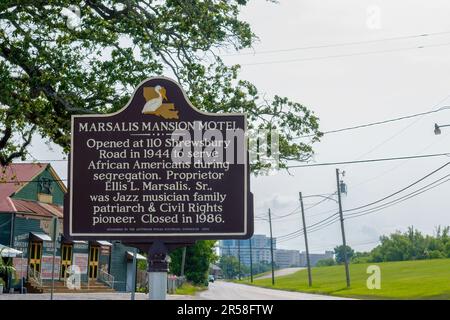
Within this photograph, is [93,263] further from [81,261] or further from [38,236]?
[38,236]

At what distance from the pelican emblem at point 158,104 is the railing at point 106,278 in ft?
164

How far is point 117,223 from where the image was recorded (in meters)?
10.5

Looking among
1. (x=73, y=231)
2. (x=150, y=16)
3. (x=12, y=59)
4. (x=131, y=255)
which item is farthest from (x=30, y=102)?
(x=131, y=255)

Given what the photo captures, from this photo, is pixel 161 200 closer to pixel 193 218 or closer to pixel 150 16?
pixel 193 218

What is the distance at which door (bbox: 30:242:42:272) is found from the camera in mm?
52000

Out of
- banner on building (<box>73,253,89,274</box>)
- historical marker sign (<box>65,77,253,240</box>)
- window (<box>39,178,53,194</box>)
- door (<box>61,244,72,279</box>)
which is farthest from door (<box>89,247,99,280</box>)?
historical marker sign (<box>65,77,253,240</box>)

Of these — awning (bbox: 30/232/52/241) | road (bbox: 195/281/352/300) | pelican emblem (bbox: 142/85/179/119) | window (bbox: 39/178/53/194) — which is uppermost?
window (bbox: 39/178/53/194)

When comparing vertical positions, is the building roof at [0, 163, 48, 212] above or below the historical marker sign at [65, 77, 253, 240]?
above

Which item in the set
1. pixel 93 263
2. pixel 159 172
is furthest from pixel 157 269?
pixel 93 263

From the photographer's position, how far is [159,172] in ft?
34.4

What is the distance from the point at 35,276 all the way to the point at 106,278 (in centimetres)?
960

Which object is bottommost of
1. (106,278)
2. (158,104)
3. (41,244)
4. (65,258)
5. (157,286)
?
(157,286)

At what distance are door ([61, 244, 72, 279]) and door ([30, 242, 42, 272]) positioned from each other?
7.58ft

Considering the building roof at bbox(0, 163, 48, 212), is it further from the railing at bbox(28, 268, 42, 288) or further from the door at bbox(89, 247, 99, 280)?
the door at bbox(89, 247, 99, 280)
